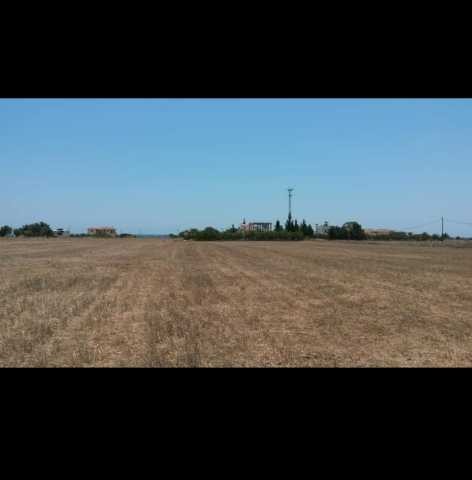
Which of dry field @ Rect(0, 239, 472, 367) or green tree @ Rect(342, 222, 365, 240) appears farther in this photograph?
green tree @ Rect(342, 222, 365, 240)

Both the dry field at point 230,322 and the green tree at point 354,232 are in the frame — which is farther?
the green tree at point 354,232

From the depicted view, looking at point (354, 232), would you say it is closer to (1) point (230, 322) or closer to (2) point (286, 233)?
(2) point (286, 233)

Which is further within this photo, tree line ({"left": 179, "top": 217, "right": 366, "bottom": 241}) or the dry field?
tree line ({"left": 179, "top": 217, "right": 366, "bottom": 241})

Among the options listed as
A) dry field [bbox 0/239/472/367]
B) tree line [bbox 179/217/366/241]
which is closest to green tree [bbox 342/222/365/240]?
tree line [bbox 179/217/366/241]

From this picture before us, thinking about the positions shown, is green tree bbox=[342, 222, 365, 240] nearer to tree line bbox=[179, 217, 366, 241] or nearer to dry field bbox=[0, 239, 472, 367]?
tree line bbox=[179, 217, 366, 241]

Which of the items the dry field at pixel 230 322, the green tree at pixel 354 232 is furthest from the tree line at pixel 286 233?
the dry field at pixel 230 322

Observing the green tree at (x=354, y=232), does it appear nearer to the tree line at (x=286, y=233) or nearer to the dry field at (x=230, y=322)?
the tree line at (x=286, y=233)

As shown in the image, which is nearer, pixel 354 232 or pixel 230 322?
pixel 230 322

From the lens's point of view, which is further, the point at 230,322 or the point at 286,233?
the point at 286,233

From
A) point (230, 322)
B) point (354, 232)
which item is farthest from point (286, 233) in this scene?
point (230, 322)
